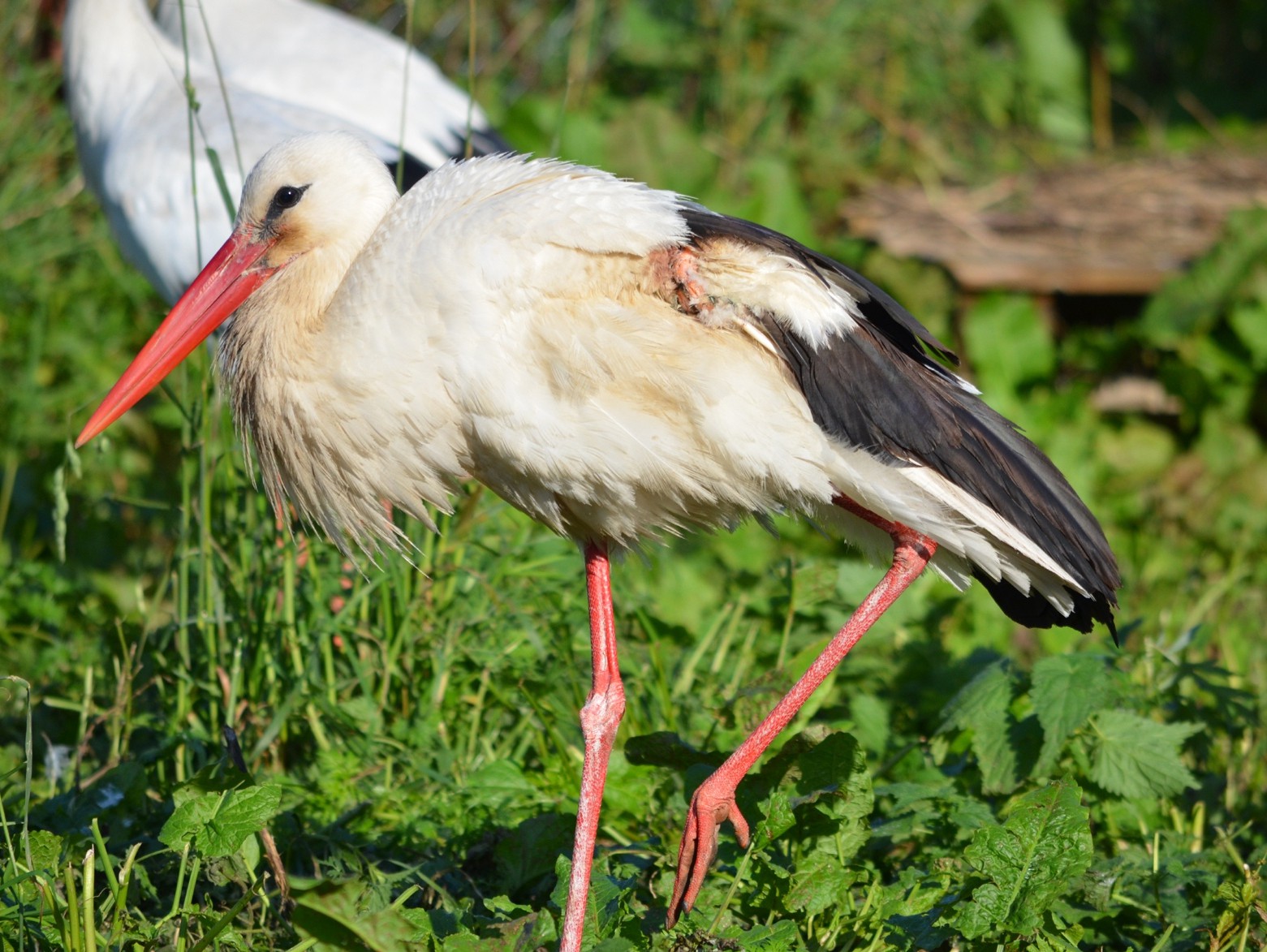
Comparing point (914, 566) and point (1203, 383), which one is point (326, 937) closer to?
point (914, 566)

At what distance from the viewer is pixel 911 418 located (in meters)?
2.31

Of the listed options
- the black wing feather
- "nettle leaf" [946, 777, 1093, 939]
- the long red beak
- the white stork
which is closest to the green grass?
"nettle leaf" [946, 777, 1093, 939]

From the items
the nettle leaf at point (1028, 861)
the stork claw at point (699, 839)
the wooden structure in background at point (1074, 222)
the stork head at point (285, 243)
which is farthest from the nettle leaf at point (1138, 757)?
the wooden structure in background at point (1074, 222)

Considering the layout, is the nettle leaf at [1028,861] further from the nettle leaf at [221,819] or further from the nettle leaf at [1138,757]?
the nettle leaf at [221,819]

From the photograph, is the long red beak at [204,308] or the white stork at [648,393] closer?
the white stork at [648,393]

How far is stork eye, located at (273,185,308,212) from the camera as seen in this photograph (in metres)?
2.62

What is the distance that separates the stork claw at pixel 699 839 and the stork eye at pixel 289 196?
1309 millimetres

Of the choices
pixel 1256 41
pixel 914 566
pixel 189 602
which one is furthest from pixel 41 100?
pixel 1256 41

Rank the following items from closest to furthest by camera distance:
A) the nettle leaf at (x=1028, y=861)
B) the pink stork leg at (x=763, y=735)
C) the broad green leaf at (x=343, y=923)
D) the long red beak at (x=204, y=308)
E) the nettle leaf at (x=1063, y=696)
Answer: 1. the broad green leaf at (x=343, y=923)
2. the nettle leaf at (x=1028, y=861)
3. the pink stork leg at (x=763, y=735)
4. the nettle leaf at (x=1063, y=696)
5. the long red beak at (x=204, y=308)

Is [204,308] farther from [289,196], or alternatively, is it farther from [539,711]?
[539,711]

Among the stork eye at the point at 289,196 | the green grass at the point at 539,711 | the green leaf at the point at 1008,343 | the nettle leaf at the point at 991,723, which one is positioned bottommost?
the green grass at the point at 539,711

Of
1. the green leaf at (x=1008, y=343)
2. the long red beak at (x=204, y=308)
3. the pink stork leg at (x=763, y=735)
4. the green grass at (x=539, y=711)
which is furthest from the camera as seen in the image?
the green leaf at (x=1008, y=343)

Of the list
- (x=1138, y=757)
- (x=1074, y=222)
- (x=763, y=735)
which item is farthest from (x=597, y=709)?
(x=1074, y=222)

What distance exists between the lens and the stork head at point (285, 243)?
259cm
